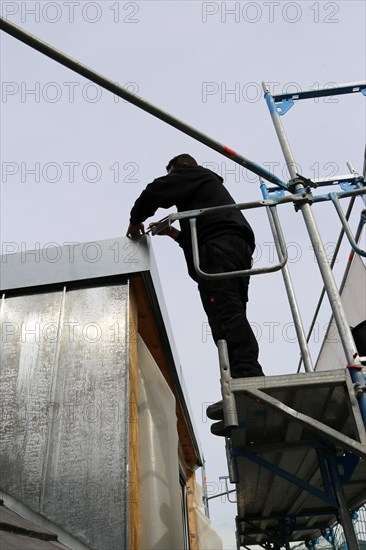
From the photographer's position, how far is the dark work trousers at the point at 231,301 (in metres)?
2.60

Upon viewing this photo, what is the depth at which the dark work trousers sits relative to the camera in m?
2.60

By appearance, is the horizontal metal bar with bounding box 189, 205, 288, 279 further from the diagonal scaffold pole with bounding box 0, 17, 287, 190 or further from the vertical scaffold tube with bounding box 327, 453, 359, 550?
the vertical scaffold tube with bounding box 327, 453, 359, 550

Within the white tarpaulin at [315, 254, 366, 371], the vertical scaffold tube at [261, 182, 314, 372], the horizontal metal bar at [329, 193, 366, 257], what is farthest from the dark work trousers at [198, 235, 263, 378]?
the white tarpaulin at [315, 254, 366, 371]

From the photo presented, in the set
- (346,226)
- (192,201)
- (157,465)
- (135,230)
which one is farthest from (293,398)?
(135,230)

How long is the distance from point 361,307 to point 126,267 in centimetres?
280

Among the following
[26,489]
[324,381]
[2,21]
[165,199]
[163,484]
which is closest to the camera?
[324,381]

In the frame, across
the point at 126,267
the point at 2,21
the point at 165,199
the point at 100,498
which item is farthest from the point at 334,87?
the point at 100,498

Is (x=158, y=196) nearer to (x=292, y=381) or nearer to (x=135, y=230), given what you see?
(x=135, y=230)

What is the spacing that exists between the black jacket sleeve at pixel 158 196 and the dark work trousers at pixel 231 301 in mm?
516

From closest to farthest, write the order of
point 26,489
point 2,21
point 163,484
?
point 2,21 < point 26,489 < point 163,484

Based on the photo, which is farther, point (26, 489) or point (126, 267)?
point (126, 267)

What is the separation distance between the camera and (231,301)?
2.76 m

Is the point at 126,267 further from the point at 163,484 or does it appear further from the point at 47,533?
the point at 47,533

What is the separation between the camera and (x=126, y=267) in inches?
134
